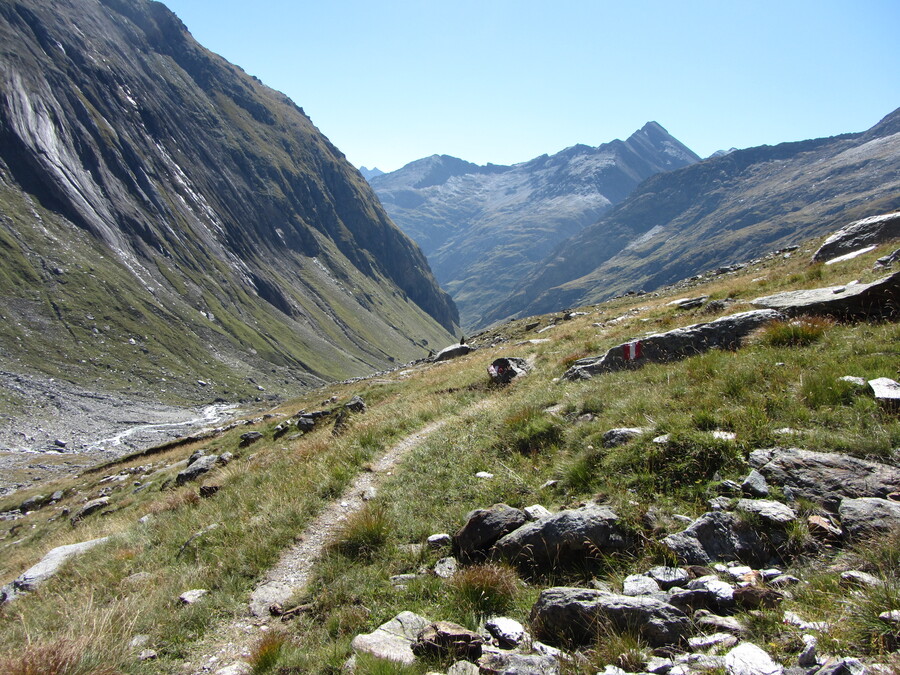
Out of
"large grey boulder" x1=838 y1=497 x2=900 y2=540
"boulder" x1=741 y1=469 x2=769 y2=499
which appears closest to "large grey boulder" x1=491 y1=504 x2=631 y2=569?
"boulder" x1=741 y1=469 x2=769 y2=499

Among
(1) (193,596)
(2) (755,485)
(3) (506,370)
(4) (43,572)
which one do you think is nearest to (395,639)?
(1) (193,596)

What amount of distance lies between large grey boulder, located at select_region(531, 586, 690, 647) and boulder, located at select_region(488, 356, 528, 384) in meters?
11.6

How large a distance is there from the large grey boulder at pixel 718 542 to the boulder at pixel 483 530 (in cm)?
211

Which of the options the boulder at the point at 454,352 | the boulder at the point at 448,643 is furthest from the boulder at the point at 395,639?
the boulder at the point at 454,352

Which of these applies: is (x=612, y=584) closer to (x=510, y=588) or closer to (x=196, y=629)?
(x=510, y=588)

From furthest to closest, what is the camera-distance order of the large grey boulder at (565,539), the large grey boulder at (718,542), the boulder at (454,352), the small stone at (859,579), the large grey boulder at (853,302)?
1. the boulder at (454,352)
2. the large grey boulder at (853,302)
3. the large grey boulder at (565,539)
4. the large grey boulder at (718,542)
5. the small stone at (859,579)

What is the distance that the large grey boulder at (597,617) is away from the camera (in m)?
4.34

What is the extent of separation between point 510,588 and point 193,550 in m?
6.35

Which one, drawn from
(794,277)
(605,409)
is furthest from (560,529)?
(794,277)

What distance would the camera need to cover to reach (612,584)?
546cm

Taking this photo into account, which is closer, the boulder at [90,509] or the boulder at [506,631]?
the boulder at [506,631]

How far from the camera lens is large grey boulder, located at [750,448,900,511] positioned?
18.0 ft

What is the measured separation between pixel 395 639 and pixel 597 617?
231 cm

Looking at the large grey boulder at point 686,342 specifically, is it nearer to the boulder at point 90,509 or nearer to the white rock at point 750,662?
the white rock at point 750,662
